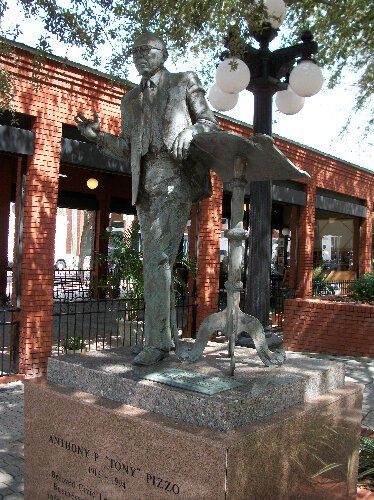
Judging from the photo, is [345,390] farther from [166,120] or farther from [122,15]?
[122,15]

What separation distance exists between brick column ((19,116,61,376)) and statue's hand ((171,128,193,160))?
491cm

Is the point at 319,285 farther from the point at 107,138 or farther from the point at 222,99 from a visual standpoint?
the point at 107,138

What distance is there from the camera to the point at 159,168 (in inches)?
149

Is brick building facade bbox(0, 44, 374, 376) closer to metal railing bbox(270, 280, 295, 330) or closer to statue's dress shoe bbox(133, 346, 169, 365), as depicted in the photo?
metal railing bbox(270, 280, 295, 330)

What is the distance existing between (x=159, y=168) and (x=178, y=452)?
185cm

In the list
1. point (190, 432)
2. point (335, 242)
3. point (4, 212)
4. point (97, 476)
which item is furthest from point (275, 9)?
point (335, 242)

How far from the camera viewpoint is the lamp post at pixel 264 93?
6383 mm

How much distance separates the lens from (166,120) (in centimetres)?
374

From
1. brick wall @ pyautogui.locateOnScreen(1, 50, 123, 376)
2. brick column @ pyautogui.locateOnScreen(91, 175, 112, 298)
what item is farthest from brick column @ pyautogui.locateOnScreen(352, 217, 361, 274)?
brick wall @ pyautogui.locateOnScreen(1, 50, 123, 376)

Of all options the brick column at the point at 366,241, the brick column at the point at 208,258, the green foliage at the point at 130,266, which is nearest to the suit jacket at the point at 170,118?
the green foliage at the point at 130,266

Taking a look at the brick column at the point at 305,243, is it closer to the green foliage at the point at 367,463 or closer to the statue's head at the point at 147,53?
the green foliage at the point at 367,463

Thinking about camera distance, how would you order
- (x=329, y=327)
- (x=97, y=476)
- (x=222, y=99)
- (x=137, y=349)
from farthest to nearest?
(x=329, y=327) < (x=222, y=99) < (x=137, y=349) < (x=97, y=476)

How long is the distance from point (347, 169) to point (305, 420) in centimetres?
1440

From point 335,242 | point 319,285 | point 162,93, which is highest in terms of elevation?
point 335,242
